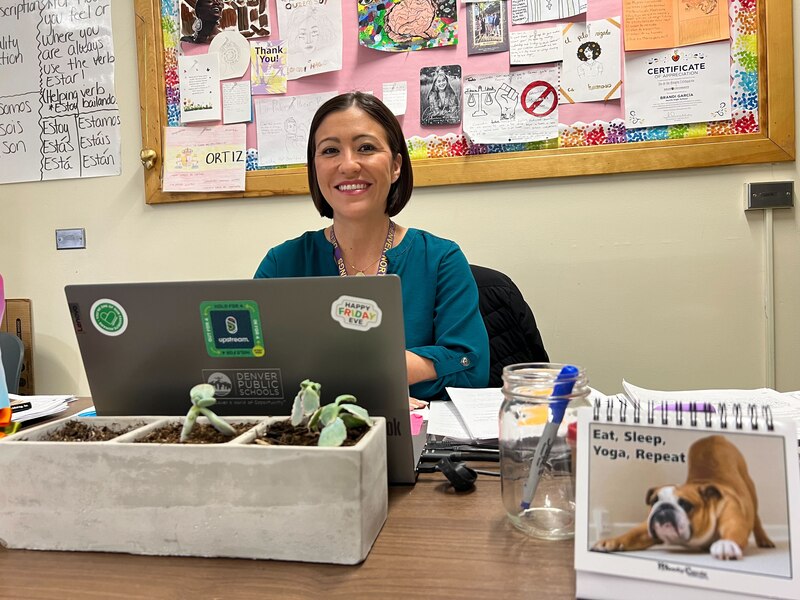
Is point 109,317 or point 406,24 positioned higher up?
point 406,24

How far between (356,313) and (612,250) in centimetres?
148

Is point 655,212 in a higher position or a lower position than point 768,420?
higher

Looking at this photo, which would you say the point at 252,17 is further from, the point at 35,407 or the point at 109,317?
the point at 109,317

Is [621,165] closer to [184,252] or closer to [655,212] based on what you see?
[655,212]

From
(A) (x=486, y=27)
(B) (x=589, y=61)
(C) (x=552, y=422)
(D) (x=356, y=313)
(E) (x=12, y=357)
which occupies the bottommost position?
(E) (x=12, y=357)

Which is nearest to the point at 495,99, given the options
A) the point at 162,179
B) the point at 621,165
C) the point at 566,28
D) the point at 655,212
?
the point at 566,28

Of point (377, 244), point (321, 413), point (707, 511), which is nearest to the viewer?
point (707, 511)

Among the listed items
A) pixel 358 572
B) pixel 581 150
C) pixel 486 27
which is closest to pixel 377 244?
pixel 581 150

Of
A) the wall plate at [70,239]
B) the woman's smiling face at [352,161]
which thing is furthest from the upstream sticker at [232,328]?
the wall plate at [70,239]

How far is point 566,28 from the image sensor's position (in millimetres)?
1821

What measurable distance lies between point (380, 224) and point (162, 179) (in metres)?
1.05

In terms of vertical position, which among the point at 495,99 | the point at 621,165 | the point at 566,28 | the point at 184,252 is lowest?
the point at 184,252

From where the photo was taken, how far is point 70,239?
2266 millimetres

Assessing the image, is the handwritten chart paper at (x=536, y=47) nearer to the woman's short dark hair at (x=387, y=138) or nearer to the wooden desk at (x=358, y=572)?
the woman's short dark hair at (x=387, y=138)
